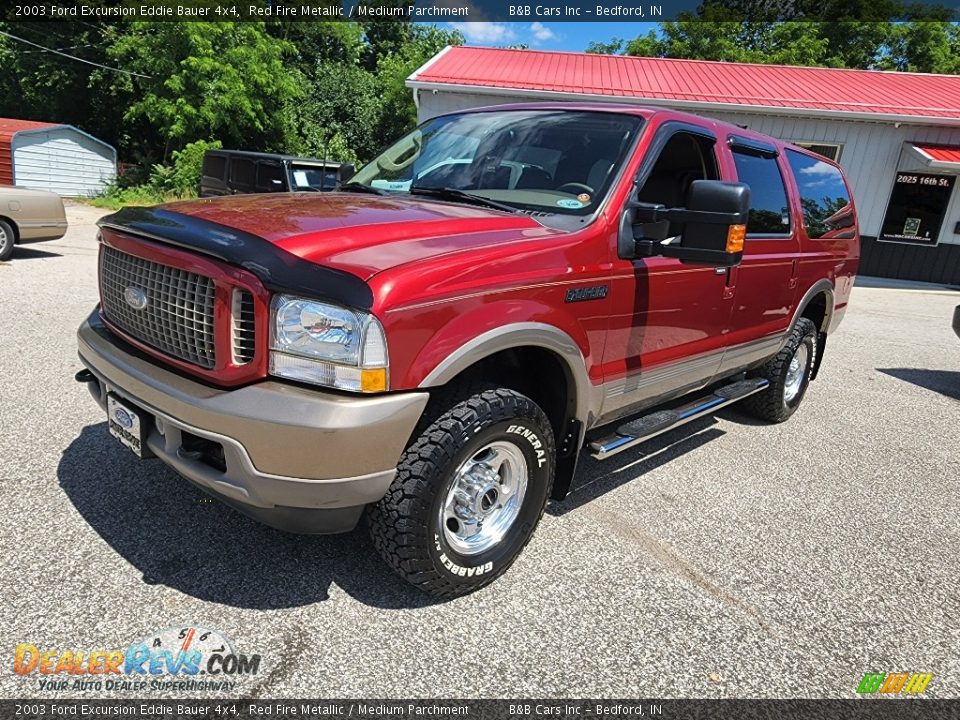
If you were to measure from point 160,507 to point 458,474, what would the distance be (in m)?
1.59

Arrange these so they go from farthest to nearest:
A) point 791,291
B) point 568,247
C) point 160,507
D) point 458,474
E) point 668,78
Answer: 1. point 668,78
2. point 791,291
3. point 160,507
4. point 568,247
5. point 458,474

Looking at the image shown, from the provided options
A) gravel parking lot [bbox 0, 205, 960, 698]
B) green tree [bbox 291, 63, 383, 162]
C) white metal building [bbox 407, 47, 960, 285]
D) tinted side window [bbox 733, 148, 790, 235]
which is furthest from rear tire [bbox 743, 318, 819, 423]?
green tree [bbox 291, 63, 383, 162]

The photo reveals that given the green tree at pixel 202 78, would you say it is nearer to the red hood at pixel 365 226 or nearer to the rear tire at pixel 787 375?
the rear tire at pixel 787 375

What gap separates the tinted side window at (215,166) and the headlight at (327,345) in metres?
12.8

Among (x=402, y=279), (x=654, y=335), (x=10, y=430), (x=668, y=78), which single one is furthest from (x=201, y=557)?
(x=668, y=78)

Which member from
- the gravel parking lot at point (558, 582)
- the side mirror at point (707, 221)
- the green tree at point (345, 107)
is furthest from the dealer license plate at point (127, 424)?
the green tree at point (345, 107)

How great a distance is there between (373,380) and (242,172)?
12461 millimetres

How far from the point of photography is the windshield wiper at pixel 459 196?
3.01 meters

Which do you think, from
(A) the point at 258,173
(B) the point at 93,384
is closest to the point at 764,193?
(B) the point at 93,384

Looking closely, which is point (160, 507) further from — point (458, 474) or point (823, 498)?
point (823, 498)

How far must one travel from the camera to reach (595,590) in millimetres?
2764

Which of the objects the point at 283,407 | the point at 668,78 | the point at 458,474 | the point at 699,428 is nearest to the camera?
the point at 283,407
